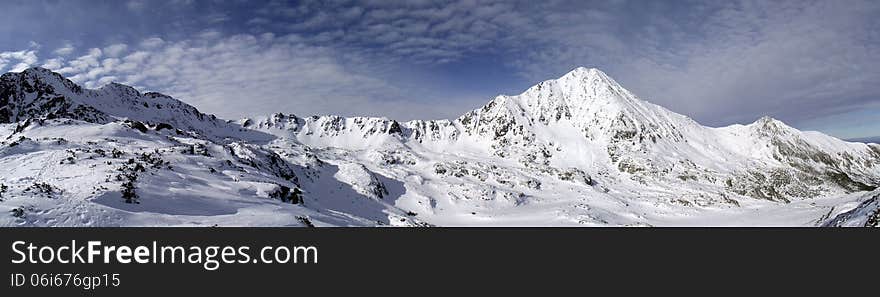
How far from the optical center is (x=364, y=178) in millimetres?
99312

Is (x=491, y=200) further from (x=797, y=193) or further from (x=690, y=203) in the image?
(x=797, y=193)

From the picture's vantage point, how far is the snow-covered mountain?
2711cm

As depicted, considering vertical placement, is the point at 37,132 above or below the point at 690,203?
above

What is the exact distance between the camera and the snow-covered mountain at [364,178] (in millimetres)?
27109

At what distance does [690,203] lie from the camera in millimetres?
119000

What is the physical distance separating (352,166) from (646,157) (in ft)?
436

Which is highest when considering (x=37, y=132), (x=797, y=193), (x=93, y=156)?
(x=37, y=132)

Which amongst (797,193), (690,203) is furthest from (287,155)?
(797,193)

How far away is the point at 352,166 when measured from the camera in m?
105
